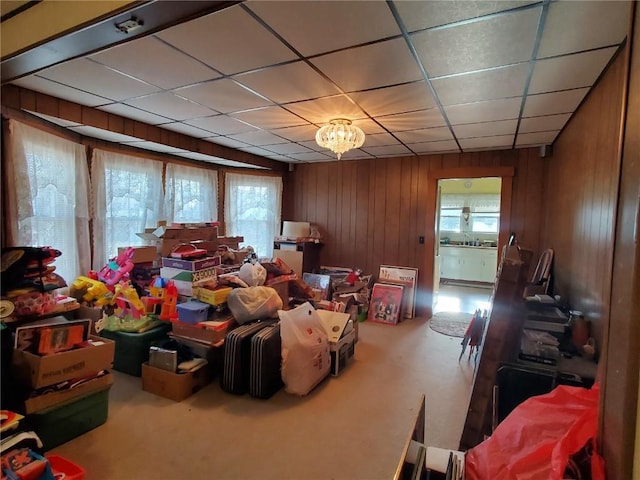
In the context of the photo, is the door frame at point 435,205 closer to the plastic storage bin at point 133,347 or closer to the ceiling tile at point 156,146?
the ceiling tile at point 156,146

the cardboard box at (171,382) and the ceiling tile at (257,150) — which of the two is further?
the ceiling tile at (257,150)

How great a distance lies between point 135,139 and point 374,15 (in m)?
2.97

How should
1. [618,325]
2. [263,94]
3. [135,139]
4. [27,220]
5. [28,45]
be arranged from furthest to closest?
[135,139] → [27,220] → [263,94] → [28,45] → [618,325]

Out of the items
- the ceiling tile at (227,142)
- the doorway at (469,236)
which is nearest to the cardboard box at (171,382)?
the ceiling tile at (227,142)

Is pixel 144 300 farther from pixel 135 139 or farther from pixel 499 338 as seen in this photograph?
pixel 499 338

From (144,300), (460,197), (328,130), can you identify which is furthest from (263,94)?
(460,197)

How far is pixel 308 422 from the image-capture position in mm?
2219

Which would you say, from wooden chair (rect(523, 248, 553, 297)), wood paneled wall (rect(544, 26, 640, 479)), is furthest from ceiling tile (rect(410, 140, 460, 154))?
wooden chair (rect(523, 248, 553, 297))

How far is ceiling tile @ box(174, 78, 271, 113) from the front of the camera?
235 centimetres

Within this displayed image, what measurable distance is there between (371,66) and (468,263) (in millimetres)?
6216

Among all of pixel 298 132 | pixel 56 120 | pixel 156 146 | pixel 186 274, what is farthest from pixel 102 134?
pixel 298 132

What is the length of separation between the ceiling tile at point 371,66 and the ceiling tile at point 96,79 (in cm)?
136

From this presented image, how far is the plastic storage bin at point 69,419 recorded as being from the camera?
1.87 metres

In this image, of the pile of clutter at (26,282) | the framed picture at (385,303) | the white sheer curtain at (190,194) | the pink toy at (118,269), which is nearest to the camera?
the pile of clutter at (26,282)
